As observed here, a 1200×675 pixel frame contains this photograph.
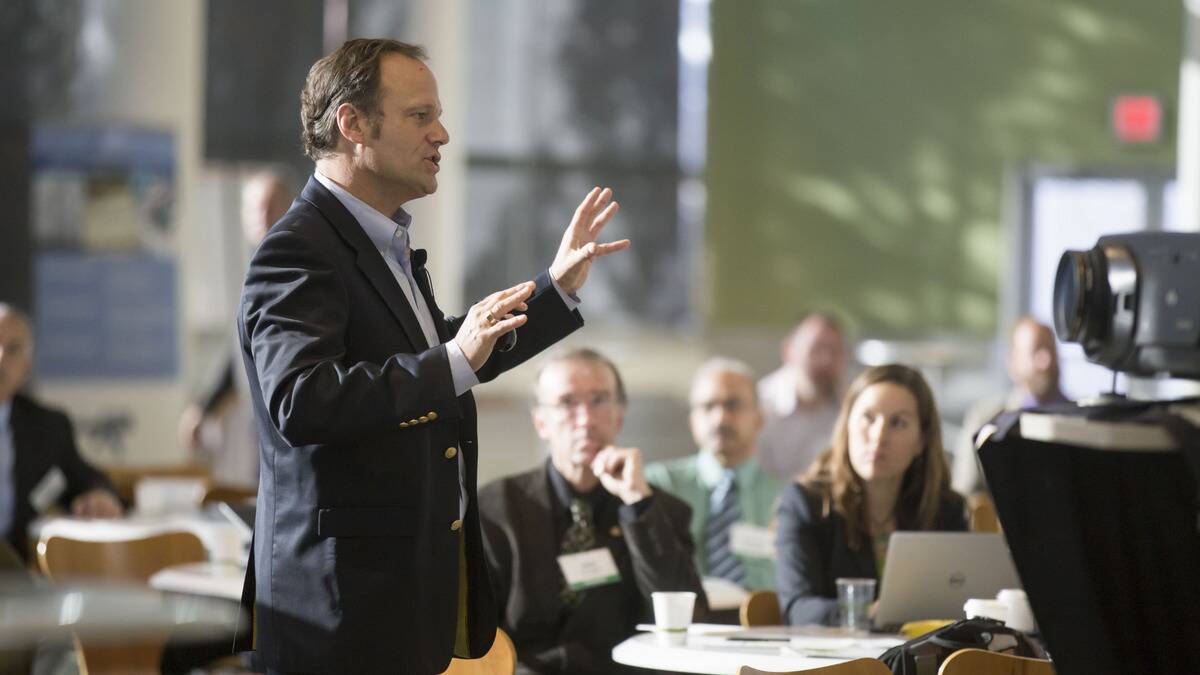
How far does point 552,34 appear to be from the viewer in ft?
30.0

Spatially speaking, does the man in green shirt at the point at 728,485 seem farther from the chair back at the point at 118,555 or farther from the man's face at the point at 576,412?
the chair back at the point at 118,555

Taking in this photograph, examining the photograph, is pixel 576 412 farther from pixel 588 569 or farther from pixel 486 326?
pixel 486 326

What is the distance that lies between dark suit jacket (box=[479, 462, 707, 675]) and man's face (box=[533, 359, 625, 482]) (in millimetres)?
151

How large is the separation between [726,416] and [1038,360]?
88.8 inches

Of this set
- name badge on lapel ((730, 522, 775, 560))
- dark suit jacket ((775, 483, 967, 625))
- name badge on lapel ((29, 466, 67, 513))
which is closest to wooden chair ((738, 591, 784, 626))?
dark suit jacket ((775, 483, 967, 625))

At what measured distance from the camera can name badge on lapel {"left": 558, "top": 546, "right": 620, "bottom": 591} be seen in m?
4.24

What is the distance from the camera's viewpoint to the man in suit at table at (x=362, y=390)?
2371mm

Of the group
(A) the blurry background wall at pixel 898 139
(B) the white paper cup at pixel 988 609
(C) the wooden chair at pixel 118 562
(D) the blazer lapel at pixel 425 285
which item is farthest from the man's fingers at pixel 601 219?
(A) the blurry background wall at pixel 898 139

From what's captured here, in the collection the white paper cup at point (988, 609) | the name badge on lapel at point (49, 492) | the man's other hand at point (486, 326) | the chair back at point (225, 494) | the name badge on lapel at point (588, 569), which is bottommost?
the name badge on lapel at point (49, 492)

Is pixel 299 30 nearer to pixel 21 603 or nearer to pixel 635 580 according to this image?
pixel 635 580

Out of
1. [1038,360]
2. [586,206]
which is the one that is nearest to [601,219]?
[586,206]

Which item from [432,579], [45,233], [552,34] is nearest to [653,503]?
[432,579]

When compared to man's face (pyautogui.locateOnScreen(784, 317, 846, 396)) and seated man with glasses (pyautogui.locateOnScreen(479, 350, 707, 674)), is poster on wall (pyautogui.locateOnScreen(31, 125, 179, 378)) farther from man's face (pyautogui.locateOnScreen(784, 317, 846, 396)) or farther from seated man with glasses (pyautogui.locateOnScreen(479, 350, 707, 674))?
seated man with glasses (pyautogui.locateOnScreen(479, 350, 707, 674))

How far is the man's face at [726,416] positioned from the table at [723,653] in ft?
6.49
